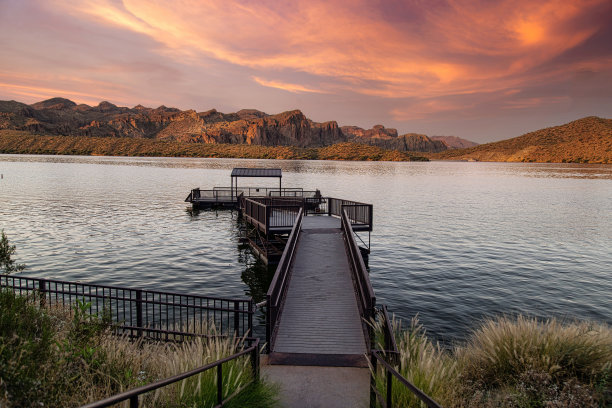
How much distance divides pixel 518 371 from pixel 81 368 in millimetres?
8162

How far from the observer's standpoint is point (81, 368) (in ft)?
19.8

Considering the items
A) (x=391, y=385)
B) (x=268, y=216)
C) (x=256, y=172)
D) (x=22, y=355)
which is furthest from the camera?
(x=256, y=172)

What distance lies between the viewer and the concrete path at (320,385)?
6402mm

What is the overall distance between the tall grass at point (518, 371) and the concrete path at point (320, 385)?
0.86m

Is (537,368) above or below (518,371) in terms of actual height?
above

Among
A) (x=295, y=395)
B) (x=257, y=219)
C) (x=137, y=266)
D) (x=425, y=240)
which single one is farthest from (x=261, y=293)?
(x=425, y=240)

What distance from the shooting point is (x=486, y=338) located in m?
8.57

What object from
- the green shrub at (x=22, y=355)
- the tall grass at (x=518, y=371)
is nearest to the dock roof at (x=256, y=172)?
the tall grass at (x=518, y=371)

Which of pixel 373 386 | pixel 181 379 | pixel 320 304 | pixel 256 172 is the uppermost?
pixel 256 172

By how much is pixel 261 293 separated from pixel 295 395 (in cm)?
1058

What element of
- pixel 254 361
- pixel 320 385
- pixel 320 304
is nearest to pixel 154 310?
pixel 320 304

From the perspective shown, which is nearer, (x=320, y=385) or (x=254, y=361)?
(x=254, y=361)

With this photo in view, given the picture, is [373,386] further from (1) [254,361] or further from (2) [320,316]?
(2) [320,316]

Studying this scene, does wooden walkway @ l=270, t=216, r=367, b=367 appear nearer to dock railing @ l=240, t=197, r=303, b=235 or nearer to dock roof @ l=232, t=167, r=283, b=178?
dock railing @ l=240, t=197, r=303, b=235
